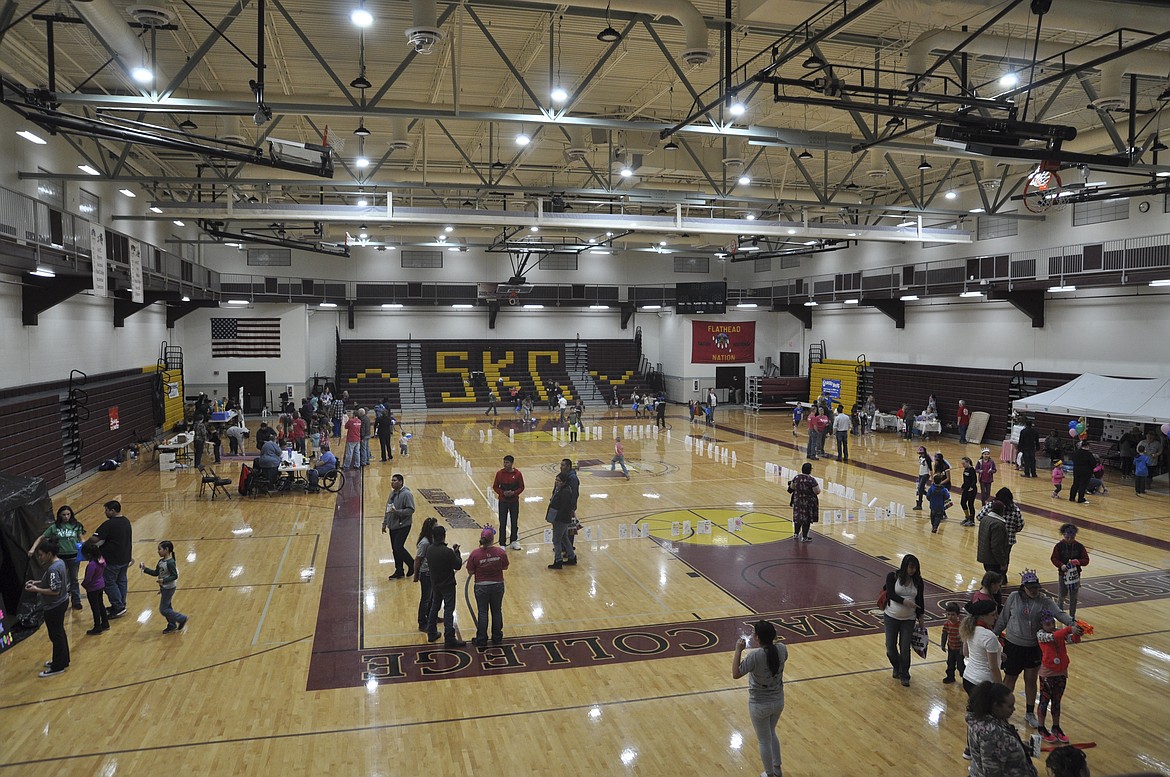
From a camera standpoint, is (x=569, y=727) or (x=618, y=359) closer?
(x=569, y=727)

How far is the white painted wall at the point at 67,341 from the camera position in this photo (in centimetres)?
1636

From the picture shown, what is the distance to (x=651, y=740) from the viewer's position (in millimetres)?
6703

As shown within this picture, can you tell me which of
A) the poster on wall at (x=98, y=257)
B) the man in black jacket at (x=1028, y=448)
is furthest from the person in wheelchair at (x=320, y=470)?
the man in black jacket at (x=1028, y=448)

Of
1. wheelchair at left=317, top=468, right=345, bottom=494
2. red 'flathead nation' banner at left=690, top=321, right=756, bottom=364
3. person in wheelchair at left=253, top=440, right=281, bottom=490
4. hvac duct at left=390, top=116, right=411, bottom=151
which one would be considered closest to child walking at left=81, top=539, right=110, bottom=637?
person in wheelchair at left=253, top=440, right=281, bottom=490

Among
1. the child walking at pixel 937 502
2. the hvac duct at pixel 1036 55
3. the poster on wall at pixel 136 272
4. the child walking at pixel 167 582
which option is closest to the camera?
the child walking at pixel 167 582

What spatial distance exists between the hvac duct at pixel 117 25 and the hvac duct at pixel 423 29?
3.36 metres

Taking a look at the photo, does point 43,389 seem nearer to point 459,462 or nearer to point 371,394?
point 459,462

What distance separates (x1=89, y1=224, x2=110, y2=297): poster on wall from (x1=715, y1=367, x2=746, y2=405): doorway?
27788mm

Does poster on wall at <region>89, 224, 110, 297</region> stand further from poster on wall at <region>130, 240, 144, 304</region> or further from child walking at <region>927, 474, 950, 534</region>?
child walking at <region>927, 474, 950, 534</region>

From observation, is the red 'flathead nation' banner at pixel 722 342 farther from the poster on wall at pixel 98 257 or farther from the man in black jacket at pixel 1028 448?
the poster on wall at pixel 98 257

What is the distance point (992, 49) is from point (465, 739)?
12574 millimetres

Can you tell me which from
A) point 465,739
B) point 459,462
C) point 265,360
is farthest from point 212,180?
point 265,360

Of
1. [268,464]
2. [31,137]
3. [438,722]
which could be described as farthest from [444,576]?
[31,137]

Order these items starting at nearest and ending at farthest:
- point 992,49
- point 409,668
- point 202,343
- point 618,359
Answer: point 409,668, point 992,49, point 202,343, point 618,359
